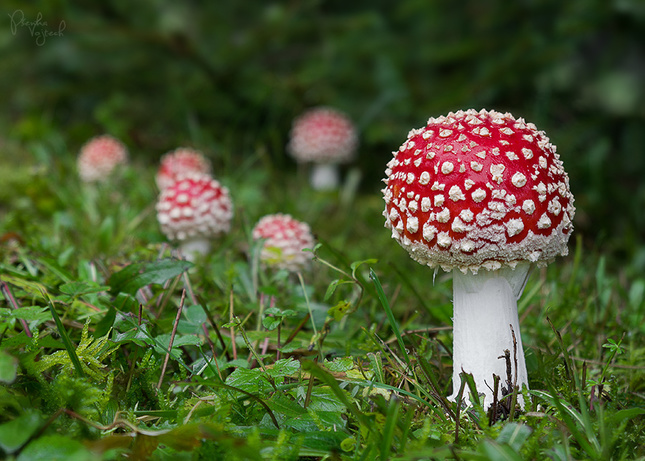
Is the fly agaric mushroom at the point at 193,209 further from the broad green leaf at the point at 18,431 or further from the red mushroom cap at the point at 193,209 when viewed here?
A: the broad green leaf at the point at 18,431

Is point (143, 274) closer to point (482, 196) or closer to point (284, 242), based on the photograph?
point (284, 242)

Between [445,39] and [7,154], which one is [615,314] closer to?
[445,39]

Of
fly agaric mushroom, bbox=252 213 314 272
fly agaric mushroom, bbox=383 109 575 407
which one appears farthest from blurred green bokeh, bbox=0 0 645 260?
fly agaric mushroom, bbox=383 109 575 407

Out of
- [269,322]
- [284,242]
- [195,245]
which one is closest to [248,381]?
[269,322]

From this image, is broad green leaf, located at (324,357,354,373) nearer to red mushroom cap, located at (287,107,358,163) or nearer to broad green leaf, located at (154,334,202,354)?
broad green leaf, located at (154,334,202,354)

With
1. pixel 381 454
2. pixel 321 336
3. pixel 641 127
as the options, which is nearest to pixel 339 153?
pixel 641 127

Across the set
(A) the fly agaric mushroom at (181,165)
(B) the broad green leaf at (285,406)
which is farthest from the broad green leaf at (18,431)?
(A) the fly agaric mushroom at (181,165)
